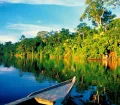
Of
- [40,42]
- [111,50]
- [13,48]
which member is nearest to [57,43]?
[40,42]

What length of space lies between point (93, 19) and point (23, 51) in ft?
137

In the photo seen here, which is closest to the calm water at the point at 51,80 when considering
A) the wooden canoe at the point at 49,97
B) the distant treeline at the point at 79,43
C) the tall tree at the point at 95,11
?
the wooden canoe at the point at 49,97

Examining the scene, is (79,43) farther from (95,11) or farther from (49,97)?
(49,97)

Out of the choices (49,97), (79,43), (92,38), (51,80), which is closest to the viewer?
(49,97)

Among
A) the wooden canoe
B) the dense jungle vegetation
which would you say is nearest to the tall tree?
the dense jungle vegetation

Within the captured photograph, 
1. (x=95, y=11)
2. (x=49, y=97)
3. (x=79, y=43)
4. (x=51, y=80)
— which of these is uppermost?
(x=95, y=11)

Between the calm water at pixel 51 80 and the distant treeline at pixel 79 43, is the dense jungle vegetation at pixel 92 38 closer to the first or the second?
the distant treeline at pixel 79 43

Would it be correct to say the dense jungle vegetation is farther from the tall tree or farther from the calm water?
the calm water

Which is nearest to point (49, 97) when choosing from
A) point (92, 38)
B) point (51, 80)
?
point (51, 80)

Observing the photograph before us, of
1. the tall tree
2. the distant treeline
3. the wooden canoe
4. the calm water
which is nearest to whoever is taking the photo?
the wooden canoe

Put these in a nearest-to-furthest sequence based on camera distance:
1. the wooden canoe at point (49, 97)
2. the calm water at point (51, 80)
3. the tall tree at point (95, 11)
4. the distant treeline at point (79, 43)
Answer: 1. the wooden canoe at point (49, 97)
2. the calm water at point (51, 80)
3. the distant treeline at point (79, 43)
4. the tall tree at point (95, 11)

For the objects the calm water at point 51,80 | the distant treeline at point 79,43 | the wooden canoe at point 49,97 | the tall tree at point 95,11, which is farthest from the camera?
the tall tree at point 95,11

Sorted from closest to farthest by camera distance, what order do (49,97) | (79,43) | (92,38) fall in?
(49,97) < (92,38) < (79,43)

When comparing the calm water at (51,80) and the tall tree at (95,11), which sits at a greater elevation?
the tall tree at (95,11)
